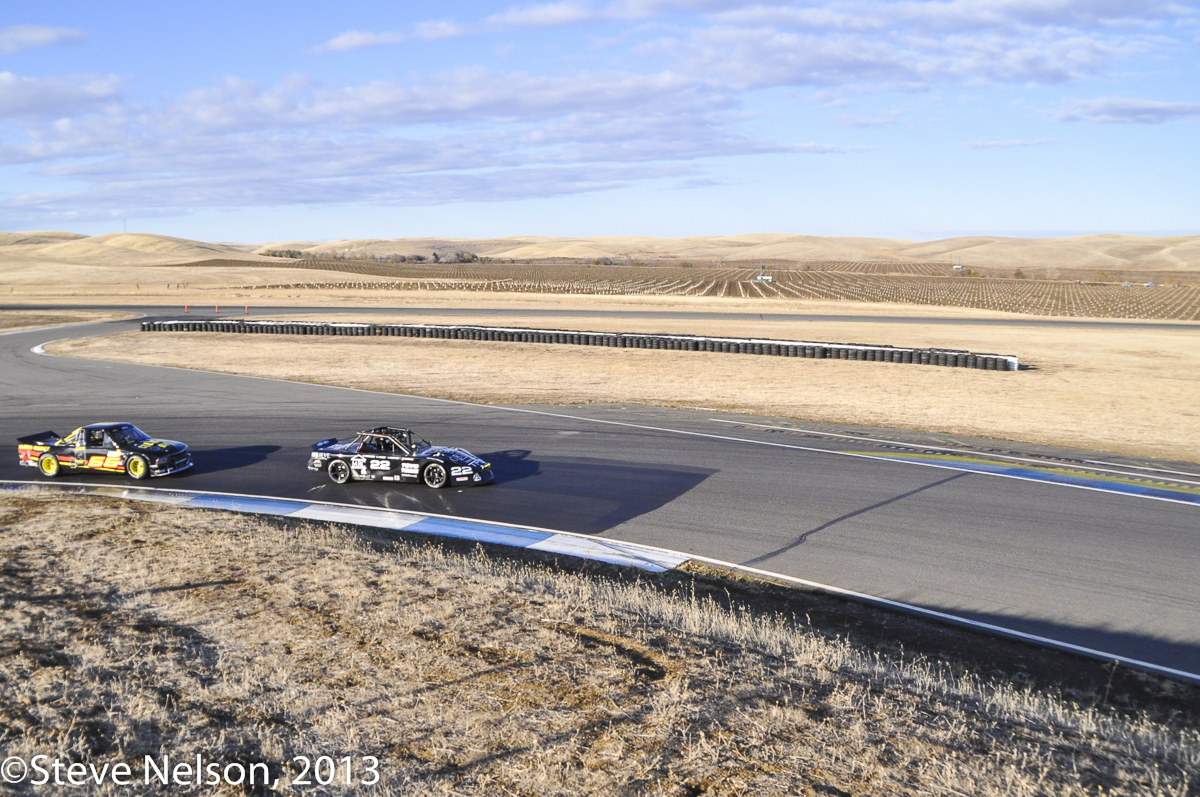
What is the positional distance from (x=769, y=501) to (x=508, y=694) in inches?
401

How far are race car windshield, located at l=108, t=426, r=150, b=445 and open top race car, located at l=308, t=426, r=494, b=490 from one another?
4.32 metres

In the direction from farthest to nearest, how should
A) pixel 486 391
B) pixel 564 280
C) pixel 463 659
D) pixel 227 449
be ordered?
pixel 564 280 < pixel 486 391 < pixel 227 449 < pixel 463 659

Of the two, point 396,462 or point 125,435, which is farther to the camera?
point 125,435

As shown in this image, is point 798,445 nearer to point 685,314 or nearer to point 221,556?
point 221,556

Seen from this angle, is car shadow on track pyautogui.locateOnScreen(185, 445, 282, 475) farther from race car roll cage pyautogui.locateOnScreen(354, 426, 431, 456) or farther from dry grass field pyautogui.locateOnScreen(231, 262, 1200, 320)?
dry grass field pyautogui.locateOnScreen(231, 262, 1200, 320)

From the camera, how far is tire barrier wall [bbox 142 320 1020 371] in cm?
3784

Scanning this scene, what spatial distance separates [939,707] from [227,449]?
63.4 ft

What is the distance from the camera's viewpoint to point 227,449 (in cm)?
2252

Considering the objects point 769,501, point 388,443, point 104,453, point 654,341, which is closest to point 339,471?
point 388,443

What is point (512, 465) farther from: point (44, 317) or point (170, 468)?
point (44, 317)

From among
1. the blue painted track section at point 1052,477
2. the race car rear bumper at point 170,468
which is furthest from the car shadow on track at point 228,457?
the blue painted track section at point 1052,477

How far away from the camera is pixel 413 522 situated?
54.8ft

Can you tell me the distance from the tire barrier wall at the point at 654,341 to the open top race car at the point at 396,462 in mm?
25708

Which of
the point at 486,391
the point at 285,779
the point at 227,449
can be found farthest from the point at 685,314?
the point at 285,779
